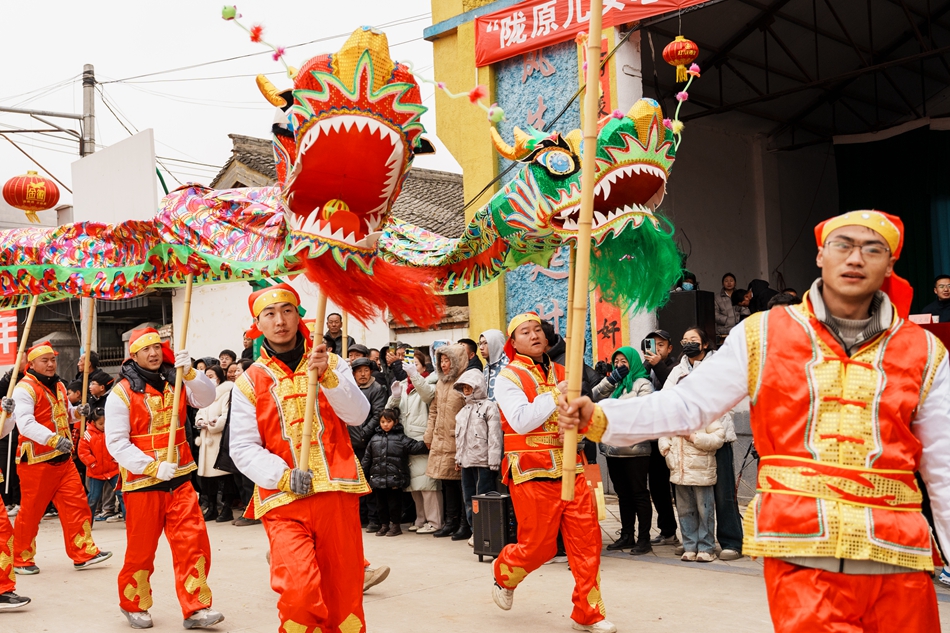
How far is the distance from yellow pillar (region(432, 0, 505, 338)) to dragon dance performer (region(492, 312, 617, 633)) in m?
5.30

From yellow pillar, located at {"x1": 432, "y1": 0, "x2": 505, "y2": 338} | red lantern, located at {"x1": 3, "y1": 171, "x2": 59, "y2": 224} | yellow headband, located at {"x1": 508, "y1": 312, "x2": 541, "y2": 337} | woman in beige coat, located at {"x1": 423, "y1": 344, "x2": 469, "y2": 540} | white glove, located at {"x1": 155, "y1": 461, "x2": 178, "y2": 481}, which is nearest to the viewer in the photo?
yellow headband, located at {"x1": 508, "y1": 312, "x2": 541, "y2": 337}

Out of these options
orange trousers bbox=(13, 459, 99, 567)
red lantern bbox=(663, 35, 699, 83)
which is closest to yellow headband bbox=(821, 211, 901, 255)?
orange trousers bbox=(13, 459, 99, 567)

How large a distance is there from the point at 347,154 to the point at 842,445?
2476 millimetres

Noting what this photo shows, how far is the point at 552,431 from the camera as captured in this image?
516 centimetres

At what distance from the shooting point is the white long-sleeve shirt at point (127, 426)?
5.39 metres

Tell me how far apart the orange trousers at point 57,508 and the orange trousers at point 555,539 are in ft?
12.4

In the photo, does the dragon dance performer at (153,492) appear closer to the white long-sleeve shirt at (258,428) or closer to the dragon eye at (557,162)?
the white long-sleeve shirt at (258,428)

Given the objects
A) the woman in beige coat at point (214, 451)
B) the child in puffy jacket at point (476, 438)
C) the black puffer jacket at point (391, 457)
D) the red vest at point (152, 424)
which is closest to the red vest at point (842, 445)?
the red vest at point (152, 424)

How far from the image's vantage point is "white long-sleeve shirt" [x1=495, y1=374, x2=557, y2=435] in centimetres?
492

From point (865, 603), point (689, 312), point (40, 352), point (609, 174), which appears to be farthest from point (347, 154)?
point (689, 312)

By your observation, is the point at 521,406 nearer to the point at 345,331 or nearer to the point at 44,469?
the point at 345,331

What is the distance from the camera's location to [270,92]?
4.23 meters

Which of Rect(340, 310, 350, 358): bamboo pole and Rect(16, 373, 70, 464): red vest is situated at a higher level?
Rect(340, 310, 350, 358): bamboo pole

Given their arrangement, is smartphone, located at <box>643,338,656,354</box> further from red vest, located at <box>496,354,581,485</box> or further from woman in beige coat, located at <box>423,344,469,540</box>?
red vest, located at <box>496,354,581,485</box>
